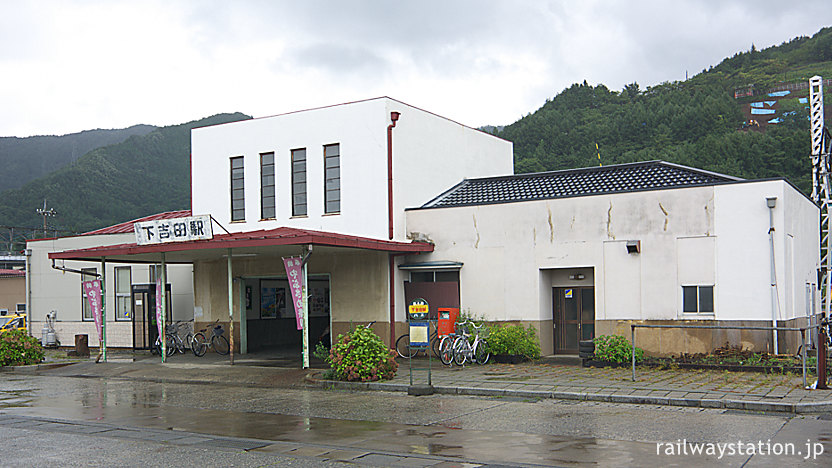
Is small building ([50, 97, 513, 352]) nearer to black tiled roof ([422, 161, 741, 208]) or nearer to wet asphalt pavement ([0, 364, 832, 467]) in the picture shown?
black tiled roof ([422, 161, 741, 208])

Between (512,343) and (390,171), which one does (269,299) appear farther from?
(512,343)

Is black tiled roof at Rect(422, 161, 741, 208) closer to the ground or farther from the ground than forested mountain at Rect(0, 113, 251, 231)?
closer to the ground

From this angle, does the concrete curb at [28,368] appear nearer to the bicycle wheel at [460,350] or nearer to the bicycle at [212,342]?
the bicycle at [212,342]

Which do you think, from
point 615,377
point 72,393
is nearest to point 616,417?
point 615,377

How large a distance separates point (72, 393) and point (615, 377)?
11694mm

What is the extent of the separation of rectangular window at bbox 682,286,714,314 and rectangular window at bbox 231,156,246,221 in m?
13.7

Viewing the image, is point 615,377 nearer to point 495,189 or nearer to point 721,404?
point 721,404

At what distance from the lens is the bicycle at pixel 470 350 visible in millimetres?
18750

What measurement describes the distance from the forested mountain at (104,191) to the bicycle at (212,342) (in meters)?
52.0

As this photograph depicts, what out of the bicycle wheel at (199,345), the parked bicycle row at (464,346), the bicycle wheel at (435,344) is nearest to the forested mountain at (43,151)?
the bicycle wheel at (199,345)

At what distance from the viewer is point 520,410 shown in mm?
12414

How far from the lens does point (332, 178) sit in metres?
22.7

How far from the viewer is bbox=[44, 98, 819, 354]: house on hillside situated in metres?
17.9

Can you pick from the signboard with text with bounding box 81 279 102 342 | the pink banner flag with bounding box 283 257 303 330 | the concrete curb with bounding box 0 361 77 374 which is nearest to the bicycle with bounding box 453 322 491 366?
the pink banner flag with bounding box 283 257 303 330
